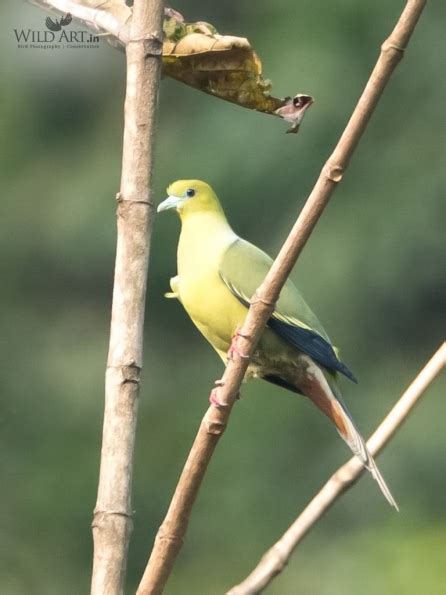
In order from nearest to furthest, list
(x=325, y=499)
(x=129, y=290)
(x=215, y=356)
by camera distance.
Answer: (x=325, y=499), (x=129, y=290), (x=215, y=356)

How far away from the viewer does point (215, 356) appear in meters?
8.84

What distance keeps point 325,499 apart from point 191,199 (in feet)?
6.58

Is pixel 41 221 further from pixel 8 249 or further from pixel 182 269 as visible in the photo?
pixel 182 269

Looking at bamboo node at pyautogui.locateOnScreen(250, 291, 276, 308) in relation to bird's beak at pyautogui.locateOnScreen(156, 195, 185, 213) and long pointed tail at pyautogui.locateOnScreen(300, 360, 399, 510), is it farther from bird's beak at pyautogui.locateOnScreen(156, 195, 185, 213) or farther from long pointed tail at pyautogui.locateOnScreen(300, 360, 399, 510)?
bird's beak at pyautogui.locateOnScreen(156, 195, 185, 213)

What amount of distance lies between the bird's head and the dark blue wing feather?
335mm

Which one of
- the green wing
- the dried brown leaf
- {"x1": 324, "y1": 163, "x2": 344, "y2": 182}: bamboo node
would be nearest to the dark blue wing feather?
the green wing

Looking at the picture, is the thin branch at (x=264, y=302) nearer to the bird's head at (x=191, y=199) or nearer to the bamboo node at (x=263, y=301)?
the bamboo node at (x=263, y=301)

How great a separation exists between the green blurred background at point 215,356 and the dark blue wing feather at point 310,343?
415cm

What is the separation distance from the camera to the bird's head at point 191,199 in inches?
129

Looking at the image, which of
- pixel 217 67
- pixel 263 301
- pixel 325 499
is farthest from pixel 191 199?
pixel 325 499

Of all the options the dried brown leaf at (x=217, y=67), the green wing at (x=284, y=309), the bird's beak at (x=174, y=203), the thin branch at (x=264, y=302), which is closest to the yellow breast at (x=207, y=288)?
the green wing at (x=284, y=309)

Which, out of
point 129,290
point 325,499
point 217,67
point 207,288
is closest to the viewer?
point 325,499

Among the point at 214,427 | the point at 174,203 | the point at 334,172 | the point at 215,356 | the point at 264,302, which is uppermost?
the point at 334,172

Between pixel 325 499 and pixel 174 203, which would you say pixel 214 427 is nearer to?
pixel 325 499
